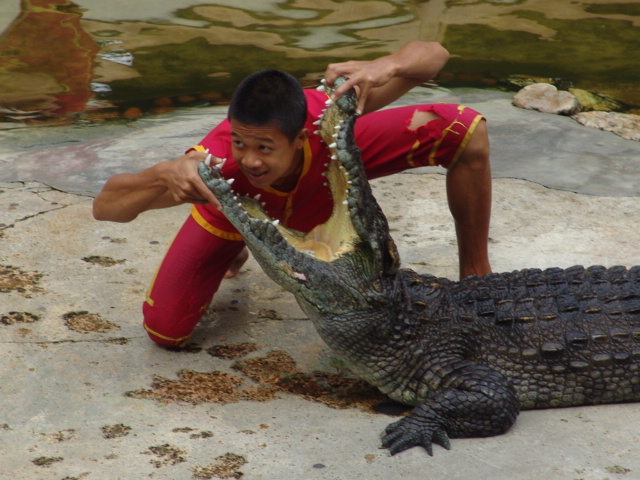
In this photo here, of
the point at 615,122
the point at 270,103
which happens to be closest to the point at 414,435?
the point at 270,103

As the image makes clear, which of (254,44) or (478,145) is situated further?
(254,44)

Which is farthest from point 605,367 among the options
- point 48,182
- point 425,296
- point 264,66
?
point 264,66

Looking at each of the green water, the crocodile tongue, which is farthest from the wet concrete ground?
the green water

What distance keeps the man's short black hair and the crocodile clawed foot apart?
40.9 inches

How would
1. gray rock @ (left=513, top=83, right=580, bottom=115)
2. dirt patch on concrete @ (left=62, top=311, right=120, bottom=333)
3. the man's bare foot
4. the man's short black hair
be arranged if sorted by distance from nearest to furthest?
the man's short black hair → dirt patch on concrete @ (left=62, top=311, right=120, bottom=333) → the man's bare foot → gray rock @ (left=513, top=83, right=580, bottom=115)

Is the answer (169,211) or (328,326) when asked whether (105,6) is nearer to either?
(169,211)

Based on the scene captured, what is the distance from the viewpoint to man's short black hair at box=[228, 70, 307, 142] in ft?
8.87

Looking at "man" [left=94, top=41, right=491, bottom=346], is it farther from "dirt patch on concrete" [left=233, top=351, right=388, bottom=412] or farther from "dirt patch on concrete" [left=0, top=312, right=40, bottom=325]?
"dirt patch on concrete" [left=0, top=312, right=40, bottom=325]

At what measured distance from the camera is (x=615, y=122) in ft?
18.9

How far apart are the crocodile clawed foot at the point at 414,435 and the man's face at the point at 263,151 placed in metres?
0.96

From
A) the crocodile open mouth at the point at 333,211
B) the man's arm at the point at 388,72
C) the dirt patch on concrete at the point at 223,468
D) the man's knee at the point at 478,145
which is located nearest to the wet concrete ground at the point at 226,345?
the dirt patch on concrete at the point at 223,468

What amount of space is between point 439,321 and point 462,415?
38 cm

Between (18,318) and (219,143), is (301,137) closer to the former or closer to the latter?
(219,143)

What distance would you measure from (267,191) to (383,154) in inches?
23.5
